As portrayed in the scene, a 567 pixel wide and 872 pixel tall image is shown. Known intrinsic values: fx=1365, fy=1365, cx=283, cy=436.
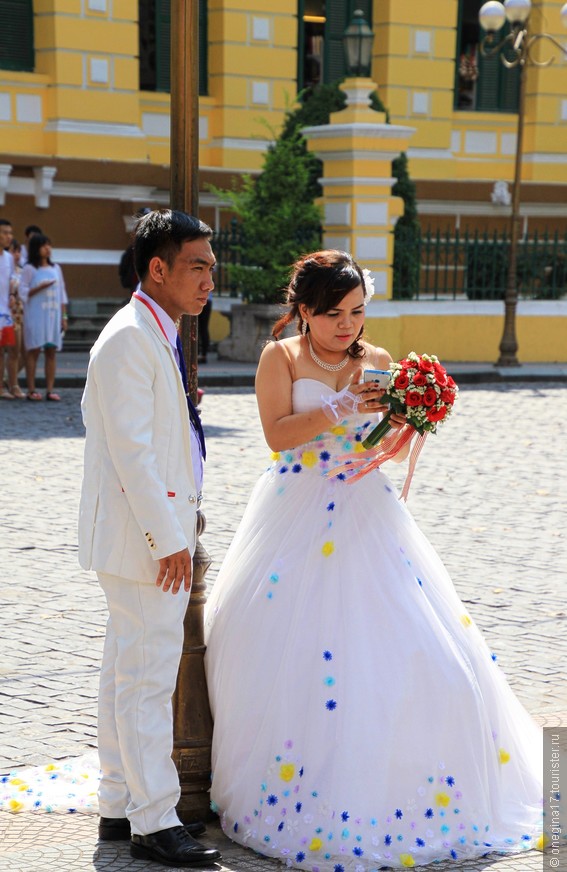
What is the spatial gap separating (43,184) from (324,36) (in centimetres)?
637

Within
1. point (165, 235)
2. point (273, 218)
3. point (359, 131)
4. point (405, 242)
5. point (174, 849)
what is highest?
point (359, 131)

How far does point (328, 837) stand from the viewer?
148 inches

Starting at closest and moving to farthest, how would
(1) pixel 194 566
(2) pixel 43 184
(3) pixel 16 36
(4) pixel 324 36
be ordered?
(1) pixel 194 566
(2) pixel 43 184
(3) pixel 16 36
(4) pixel 324 36

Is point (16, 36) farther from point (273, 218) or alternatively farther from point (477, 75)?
point (477, 75)

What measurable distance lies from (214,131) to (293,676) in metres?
18.6

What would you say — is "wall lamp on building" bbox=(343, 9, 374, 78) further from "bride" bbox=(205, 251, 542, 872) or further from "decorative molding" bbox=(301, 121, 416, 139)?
"bride" bbox=(205, 251, 542, 872)

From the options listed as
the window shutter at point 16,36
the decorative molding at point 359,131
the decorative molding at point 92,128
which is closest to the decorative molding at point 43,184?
the decorative molding at point 92,128

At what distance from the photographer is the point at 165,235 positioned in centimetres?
371

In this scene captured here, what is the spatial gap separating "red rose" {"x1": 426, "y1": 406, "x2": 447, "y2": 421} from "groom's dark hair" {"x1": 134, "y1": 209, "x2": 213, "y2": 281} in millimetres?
861

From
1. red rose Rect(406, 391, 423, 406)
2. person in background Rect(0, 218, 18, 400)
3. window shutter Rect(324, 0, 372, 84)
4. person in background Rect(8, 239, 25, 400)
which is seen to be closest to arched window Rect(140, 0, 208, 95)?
window shutter Rect(324, 0, 372, 84)

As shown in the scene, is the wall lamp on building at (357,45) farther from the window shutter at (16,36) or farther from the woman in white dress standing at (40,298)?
the woman in white dress standing at (40,298)

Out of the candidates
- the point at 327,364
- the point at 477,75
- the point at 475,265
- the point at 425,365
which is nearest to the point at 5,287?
the point at 475,265

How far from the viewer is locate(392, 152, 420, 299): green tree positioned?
763 inches

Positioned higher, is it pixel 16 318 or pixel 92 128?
pixel 92 128
